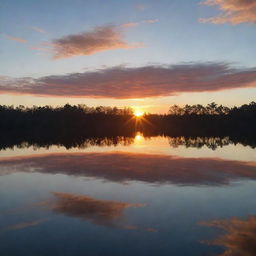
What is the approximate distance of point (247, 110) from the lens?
4321 inches

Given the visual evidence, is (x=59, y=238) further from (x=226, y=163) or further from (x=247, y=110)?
(x=247, y=110)

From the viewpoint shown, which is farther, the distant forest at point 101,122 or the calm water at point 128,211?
the distant forest at point 101,122

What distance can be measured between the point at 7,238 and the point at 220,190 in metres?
11.0

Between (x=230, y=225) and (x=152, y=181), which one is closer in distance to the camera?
(x=230, y=225)

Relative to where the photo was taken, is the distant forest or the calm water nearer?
the calm water

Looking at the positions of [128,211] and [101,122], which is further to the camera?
[101,122]

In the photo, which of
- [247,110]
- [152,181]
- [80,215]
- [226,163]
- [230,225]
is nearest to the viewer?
[230,225]

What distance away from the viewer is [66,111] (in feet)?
361

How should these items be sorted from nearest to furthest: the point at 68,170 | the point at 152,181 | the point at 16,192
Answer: the point at 16,192, the point at 152,181, the point at 68,170

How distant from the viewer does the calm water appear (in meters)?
9.67

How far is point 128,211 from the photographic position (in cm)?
1325

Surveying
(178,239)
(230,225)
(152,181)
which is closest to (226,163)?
(152,181)

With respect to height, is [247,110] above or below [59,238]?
above

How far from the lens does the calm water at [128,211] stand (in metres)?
9.67
